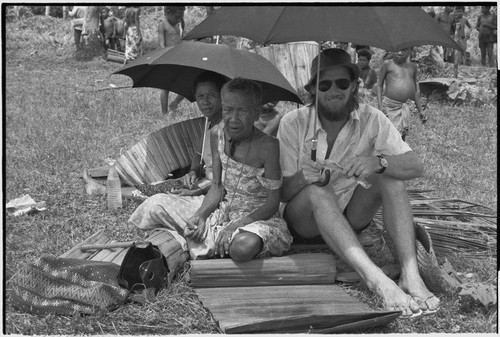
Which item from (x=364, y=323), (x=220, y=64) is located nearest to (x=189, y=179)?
(x=220, y=64)

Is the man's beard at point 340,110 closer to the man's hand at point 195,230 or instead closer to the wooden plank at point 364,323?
the man's hand at point 195,230

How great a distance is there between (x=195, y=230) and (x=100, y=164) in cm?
317

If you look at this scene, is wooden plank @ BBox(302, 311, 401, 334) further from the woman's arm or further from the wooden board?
the woman's arm

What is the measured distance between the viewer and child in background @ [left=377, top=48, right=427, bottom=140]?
8781mm

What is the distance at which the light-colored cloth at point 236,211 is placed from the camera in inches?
170

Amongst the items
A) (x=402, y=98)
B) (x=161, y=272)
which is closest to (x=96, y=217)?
(x=161, y=272)

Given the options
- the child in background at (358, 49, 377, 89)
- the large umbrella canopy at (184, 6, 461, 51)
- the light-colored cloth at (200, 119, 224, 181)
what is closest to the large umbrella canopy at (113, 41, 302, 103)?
the light-colored cloth at (200, 119, 224, 181)

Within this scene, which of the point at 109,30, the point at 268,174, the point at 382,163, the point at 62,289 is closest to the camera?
the point at 62,289

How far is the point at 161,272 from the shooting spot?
4.16 metres

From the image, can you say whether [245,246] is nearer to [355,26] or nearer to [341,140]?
[341,140]

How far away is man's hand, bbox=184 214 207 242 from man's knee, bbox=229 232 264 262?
0.92ft

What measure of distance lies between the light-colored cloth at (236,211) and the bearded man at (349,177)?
158 millimetres

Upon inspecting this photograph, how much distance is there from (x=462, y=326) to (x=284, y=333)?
0.98 metres

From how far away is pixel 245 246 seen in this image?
4172 mm
